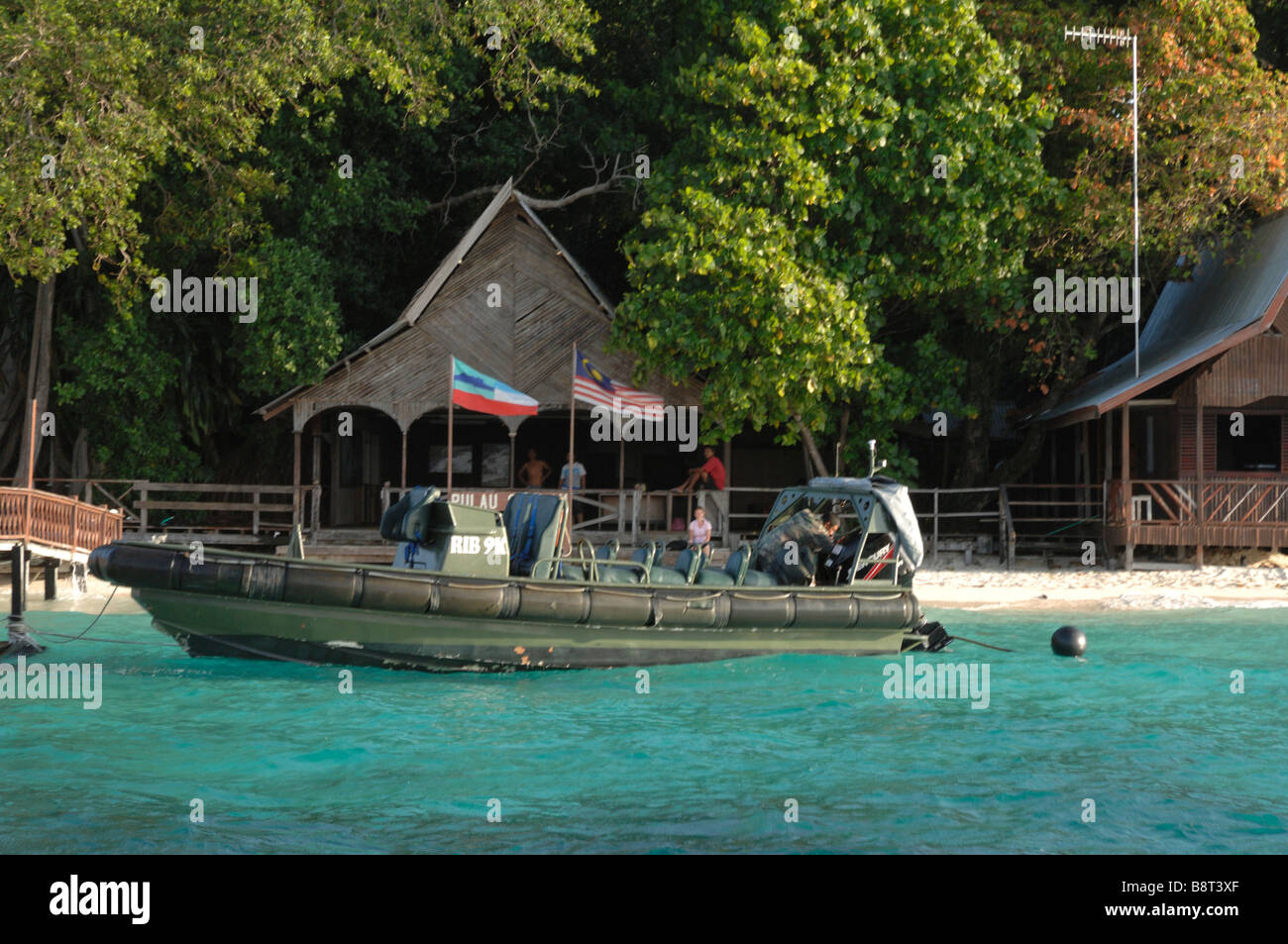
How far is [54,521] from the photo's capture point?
1894 centimetres

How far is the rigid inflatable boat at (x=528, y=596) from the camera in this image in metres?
12.2

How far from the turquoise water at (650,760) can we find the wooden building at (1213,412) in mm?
8835

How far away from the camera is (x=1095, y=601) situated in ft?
65.5

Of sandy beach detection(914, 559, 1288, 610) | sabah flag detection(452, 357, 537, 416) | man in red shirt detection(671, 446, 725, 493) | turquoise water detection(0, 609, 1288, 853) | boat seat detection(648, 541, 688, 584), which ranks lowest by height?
turquoise water detection(0, 609, 1288, 853)

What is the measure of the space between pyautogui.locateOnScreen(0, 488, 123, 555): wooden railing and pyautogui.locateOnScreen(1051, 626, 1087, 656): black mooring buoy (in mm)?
13571

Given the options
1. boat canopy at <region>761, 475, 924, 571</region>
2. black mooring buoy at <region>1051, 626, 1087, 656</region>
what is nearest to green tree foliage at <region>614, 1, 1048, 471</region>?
boat canopy at <region>761, 475, 924, 571</region>

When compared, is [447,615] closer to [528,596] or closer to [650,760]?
[528,596]

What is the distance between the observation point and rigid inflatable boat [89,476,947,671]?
40.1 ft

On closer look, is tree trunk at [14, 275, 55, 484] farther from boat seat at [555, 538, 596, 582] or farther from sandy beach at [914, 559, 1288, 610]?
sandy beach at [914, 559, 1288, 610]

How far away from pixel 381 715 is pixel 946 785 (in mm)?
5009

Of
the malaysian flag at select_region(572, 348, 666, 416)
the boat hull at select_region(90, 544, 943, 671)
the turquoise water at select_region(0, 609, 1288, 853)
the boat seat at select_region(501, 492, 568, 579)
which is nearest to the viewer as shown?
the turquoise water at select_region(0, 609, 1288, 853)
